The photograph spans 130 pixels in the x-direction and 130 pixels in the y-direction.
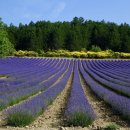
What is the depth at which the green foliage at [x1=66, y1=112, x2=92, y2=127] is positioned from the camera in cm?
1143

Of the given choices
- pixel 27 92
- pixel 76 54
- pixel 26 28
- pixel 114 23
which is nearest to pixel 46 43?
pixel 26 28

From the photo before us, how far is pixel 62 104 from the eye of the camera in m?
16.9

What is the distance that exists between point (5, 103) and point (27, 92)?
14.2ft

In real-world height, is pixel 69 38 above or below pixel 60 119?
above

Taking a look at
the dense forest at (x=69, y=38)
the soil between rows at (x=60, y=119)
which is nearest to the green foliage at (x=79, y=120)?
the soil between rows at (x=60, y=119)

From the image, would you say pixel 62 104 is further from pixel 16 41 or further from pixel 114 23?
pixel 114 23

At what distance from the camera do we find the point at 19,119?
37.4 feet

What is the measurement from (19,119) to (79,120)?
161 cm

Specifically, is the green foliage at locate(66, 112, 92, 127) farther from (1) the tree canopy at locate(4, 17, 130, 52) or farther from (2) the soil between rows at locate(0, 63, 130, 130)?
(1) the tree canopy at locate(4, 17, 130, 52)

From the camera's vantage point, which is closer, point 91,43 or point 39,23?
point 91,43

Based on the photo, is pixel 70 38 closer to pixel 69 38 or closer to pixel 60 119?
pixel 69 38

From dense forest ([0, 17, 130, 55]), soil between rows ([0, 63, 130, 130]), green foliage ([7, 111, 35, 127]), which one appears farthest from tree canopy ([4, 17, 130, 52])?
green foliage ([7, 111, 35, 127])

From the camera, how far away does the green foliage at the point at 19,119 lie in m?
11.4

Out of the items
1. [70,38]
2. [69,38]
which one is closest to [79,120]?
[70,38]
